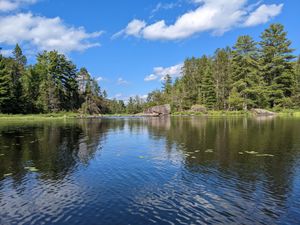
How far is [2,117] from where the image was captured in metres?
76.2

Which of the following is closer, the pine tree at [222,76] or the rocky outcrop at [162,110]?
the pine tree at [222,76]

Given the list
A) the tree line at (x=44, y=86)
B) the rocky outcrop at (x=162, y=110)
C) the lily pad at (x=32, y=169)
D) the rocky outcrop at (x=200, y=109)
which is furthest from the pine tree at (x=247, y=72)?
the lily pad at (x=32, y=169)

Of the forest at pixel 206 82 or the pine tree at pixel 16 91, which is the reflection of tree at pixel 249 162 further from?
the pine tree at pixel 16 91

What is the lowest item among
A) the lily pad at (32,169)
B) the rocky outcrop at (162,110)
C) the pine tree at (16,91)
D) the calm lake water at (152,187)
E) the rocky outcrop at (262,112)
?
the calm lake water at (152,187)

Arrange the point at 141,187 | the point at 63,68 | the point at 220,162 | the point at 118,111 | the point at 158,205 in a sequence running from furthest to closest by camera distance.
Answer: the point at 118,111 < the point at 63,68 < the point at 220,162 < the point at 141,187 < the point at 158,205

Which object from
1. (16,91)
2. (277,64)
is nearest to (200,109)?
(277,64)

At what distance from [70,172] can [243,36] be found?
90.1m

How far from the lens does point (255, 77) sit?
8969cm

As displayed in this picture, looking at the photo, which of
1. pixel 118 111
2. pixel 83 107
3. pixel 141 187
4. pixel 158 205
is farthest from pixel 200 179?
pixel 118 111

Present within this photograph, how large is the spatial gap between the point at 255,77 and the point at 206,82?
20.1 meters

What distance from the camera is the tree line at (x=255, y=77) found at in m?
86.2

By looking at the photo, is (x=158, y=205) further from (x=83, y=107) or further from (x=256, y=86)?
(x=83, y=107)

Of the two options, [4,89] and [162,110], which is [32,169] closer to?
[4,89]

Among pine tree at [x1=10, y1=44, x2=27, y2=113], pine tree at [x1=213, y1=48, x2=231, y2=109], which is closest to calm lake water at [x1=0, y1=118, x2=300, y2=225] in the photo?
pine tree at [x1=10, y1=44, x2=27, y2=113]
